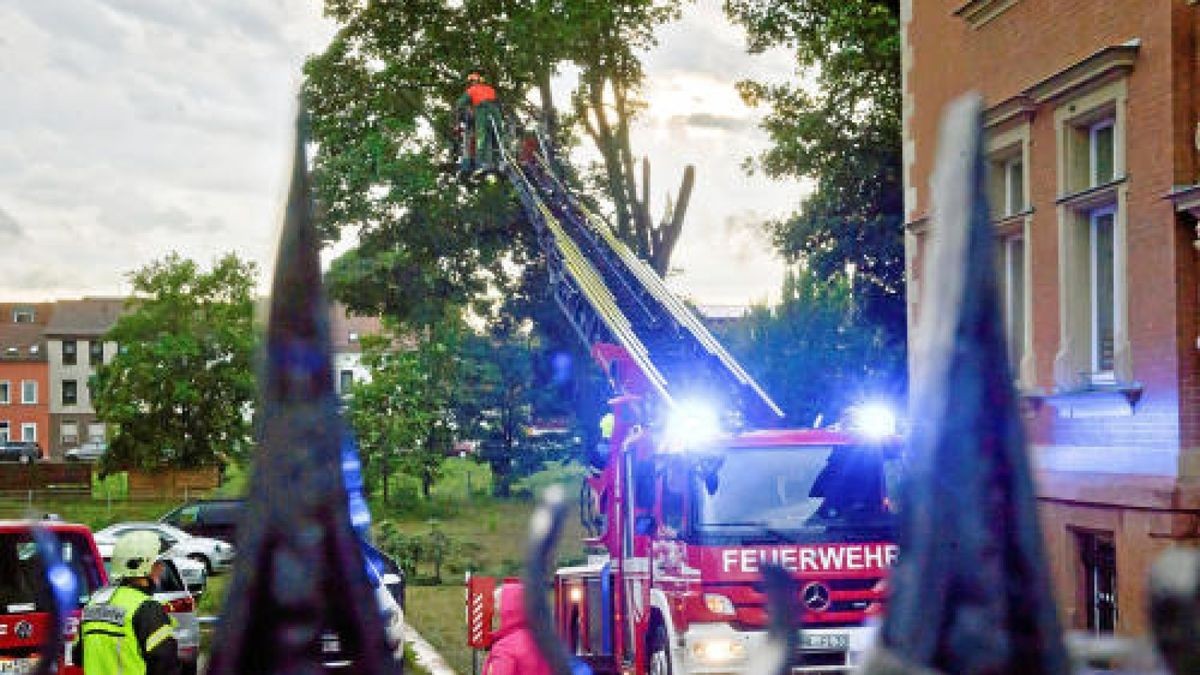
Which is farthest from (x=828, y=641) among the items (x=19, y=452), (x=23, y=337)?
(x=23, y=337)

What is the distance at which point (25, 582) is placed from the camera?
11.5 m

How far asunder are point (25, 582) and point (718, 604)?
4.82 metres

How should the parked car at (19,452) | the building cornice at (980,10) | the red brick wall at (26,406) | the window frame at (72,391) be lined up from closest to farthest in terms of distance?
1. the building cornice at (980,10)
2. the parked car at (19,452)
3. the red brick wall at (26,406)
4. the window frame at (72,391)

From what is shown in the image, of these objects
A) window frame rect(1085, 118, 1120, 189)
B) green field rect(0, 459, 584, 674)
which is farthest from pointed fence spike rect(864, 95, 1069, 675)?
green field rect(0, 459, 584, 674)

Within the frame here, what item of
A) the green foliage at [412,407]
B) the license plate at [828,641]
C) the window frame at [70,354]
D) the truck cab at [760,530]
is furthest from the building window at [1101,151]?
the window frame at [70,354]

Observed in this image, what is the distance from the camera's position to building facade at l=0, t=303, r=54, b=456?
105625mm

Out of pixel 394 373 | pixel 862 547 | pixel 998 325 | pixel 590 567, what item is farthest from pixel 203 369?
pixel 998 325

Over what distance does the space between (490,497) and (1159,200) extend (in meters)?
26.9

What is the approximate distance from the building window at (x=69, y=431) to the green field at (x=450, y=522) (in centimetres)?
5359

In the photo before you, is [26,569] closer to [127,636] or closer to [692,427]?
[127,636]

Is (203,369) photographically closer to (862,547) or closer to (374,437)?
(374,437)

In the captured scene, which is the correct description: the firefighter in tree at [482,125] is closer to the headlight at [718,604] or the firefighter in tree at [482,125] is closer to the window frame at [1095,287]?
the window frame at [1095,287]

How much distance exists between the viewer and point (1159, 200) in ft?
39.8

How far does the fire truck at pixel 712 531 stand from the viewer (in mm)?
12266
